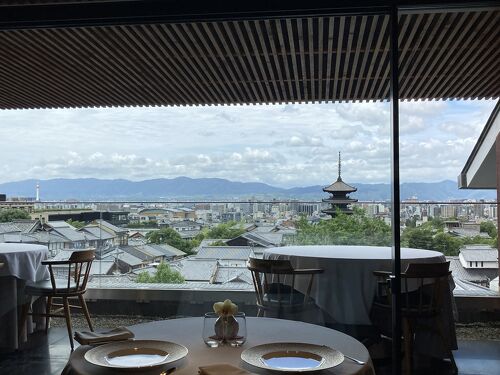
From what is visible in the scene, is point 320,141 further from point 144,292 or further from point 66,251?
point 66,251

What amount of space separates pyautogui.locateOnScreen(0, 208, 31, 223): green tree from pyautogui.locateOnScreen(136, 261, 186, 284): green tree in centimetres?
100

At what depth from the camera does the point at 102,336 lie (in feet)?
5.29

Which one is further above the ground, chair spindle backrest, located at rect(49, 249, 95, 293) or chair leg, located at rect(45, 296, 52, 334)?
chair spindle backrest, located at rect(49, 249, 95, 293)

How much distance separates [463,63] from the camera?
166 inches

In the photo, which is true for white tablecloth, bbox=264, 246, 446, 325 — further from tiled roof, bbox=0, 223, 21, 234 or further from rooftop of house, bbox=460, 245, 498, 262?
tiled roof, bbox=0, 223, 21, 234

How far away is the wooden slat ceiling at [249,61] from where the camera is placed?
3.18 meters

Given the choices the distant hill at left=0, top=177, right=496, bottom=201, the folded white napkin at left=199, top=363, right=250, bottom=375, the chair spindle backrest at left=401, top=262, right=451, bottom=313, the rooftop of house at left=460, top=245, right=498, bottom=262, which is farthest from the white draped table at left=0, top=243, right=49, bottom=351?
the folded white napkin at left=199, top=363, right=250, bottom=375

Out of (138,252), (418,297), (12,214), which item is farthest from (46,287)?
(418,297)

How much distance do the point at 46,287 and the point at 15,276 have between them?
32 centimetres

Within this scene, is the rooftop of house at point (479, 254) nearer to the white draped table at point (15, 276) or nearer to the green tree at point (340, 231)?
the green tree at point (340, 231)

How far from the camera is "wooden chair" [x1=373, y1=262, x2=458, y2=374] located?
312 cm

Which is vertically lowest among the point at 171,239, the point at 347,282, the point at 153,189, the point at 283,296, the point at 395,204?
the point at 283,296

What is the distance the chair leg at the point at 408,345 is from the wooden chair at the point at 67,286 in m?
2.76

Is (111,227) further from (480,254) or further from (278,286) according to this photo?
(480,254)
